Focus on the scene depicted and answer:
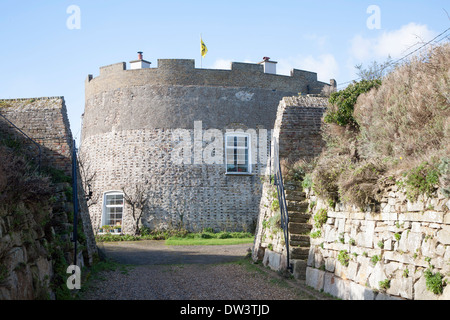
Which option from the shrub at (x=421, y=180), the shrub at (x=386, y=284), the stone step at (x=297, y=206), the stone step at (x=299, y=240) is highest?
the shrub at (x=421, y=180)

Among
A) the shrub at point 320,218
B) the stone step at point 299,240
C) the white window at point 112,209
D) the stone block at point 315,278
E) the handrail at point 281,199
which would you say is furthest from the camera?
the white window at point 112,209

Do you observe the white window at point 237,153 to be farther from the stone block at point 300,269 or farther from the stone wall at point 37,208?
the stone block at point 300,269

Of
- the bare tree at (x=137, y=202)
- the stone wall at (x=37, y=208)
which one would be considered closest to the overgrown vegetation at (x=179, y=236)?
the bare tree at (x=137, y=202)

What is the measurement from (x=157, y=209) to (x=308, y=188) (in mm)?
11627

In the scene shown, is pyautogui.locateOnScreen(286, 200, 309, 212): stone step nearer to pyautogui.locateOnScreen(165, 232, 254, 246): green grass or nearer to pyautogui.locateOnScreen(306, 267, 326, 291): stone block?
pyautogui.locateOnScreen(306, 267, 326, 291): stone block

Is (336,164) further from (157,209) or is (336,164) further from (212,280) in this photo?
(157,209)

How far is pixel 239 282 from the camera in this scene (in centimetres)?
905

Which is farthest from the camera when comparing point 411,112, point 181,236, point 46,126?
point 181,236

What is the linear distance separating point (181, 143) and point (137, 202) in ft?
11.4

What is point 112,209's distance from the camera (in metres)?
21.3

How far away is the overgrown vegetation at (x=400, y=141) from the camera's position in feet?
19.8

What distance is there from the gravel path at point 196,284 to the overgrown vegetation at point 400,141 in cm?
207

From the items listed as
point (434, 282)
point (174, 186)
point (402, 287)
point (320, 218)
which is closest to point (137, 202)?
point (174, 186)

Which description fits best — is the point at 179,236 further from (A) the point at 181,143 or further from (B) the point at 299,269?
(B) the point at 299,269
